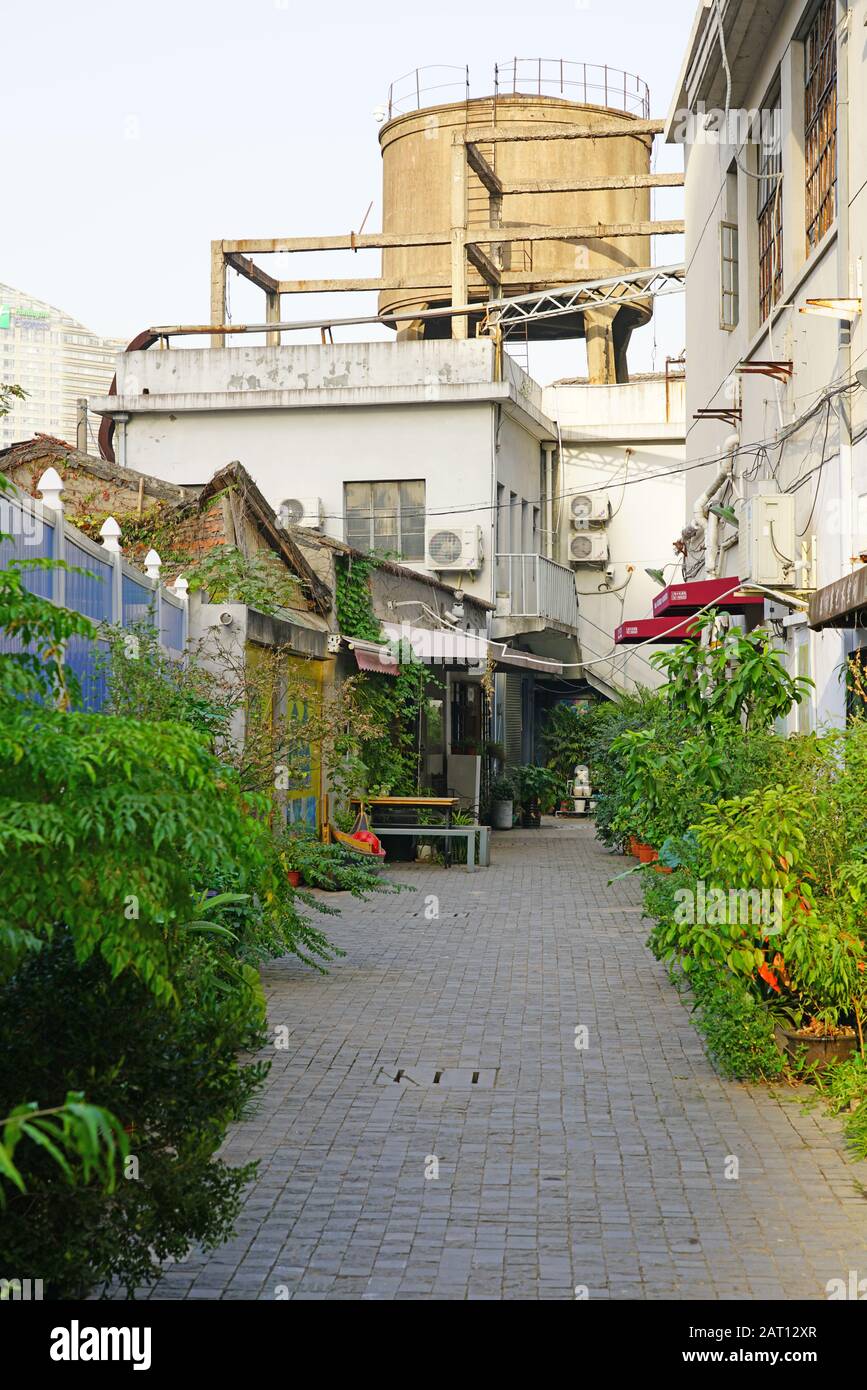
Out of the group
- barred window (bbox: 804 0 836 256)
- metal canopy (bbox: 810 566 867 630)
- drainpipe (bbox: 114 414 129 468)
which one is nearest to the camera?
metal canopy (bbox: 810 566 867 630)

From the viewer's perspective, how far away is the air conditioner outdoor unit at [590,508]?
1200 inches

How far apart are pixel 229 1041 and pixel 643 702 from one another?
638 inches

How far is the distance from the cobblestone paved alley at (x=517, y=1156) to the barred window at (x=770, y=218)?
6915 mm

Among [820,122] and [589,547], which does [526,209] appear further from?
[820,122]

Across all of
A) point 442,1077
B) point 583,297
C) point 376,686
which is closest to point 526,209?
point 583,297

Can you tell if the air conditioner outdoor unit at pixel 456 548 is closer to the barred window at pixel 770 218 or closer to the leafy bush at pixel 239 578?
the leafy bush at pixel 239 578

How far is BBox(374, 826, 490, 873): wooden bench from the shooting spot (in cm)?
1882

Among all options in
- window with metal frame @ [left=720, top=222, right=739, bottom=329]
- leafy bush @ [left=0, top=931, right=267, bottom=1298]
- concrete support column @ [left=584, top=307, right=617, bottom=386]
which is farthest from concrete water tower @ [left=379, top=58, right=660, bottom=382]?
leafy bush @ [left=0, top=931, right=267, bottom=1298]

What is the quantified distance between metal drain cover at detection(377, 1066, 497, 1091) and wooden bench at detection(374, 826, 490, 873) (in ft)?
34.4

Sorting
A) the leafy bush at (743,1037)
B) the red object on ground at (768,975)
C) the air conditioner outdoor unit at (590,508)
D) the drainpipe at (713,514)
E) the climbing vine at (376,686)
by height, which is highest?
the air conditioner outdoor unit at (590,508)

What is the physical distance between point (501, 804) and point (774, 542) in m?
13.3

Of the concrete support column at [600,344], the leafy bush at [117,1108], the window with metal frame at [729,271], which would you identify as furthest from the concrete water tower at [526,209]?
the leafy bush at [117,1108]

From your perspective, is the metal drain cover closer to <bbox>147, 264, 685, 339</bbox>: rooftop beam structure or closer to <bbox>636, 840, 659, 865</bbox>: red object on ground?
<bbox>636, 840, 659, 865</bbox>: red object on ground
